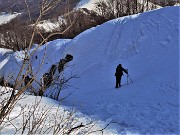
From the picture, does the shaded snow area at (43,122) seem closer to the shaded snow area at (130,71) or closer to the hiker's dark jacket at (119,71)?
the shaded snow area at (130,71)

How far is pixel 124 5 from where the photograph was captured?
1674 inches

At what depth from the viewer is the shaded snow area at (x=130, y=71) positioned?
34.5 feet

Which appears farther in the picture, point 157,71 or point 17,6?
point 157,71

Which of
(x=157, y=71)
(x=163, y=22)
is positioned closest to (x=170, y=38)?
(x=163, y=22)

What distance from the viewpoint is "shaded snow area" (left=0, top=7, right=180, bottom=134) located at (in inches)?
414

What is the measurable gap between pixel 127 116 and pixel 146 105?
1951mm

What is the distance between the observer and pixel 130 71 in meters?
19.3

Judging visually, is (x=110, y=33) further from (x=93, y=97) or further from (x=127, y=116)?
(x=127, y=116)

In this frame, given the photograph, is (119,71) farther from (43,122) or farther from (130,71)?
(43,122)

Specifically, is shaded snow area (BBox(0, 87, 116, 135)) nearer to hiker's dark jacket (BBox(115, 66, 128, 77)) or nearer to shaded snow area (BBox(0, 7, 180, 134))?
shaded snow area (BBox(0, 7, 180, 134))

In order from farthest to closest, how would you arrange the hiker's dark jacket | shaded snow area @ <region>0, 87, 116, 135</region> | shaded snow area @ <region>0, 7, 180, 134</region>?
the hiker's dark jacket → shaded snow area @ <region>0, 7, 180, 134</region> → shaded snow area @ <region>0, 87, 116, 135</region>

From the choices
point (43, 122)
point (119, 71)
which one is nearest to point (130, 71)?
point (119, 71)

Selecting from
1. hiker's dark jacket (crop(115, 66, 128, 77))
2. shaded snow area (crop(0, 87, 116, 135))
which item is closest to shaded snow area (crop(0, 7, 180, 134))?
hiker's dark jacket (crop(115, 66, 128, 77))

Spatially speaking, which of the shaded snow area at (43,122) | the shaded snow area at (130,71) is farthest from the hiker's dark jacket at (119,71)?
the shaded snow area at (43,122)
